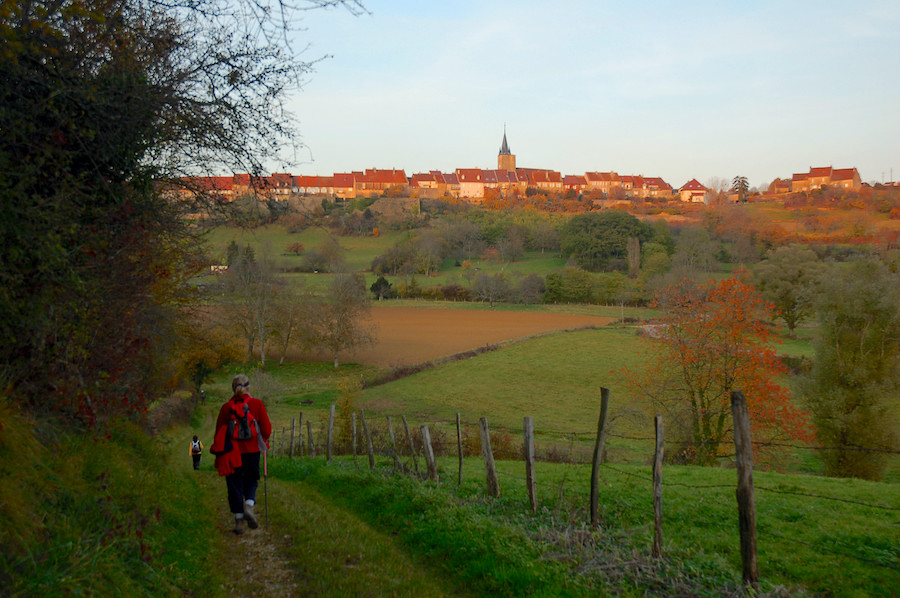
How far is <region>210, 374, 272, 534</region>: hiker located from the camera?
7.53 m

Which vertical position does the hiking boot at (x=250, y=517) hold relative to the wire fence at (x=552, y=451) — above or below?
above

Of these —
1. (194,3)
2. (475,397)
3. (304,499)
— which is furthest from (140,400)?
(475,397)

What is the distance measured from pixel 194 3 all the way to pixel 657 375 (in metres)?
31.1

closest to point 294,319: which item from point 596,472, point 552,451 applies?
point 552,451

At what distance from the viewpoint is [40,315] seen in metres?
5.53

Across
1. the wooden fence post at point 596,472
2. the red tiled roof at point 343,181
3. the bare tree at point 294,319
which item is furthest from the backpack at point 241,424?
the red tiled roof at point 343,181

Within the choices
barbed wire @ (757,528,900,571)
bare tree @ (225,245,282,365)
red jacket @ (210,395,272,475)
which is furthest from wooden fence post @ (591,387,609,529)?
bare tree @ (225,245,282,365)

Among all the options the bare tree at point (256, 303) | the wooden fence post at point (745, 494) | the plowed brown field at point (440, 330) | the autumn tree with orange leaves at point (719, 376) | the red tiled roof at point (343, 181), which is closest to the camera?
the wooden fence post at point (745, 494)

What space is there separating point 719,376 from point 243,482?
24.2 metres

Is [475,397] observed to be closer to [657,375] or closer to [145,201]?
[657,375]

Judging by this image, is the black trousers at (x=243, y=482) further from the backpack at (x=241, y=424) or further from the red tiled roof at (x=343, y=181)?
the red tiled roof at (x=343, y=181)

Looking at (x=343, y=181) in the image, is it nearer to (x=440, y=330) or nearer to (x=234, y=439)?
(x=440, y=330)

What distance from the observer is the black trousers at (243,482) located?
7551mm

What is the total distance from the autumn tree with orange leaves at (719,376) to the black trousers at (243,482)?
21464 millimetres
